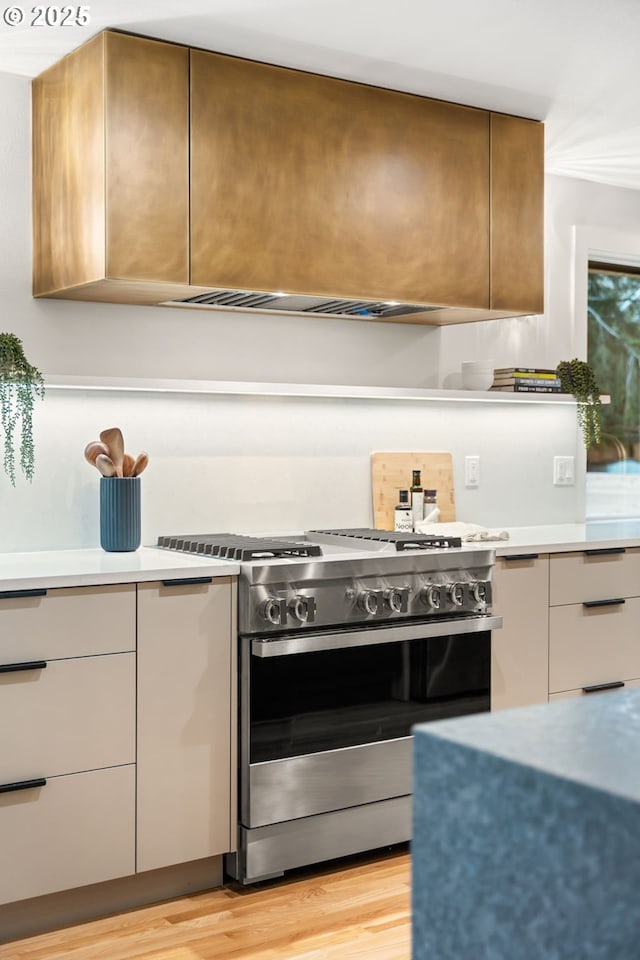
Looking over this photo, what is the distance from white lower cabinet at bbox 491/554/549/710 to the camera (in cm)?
344

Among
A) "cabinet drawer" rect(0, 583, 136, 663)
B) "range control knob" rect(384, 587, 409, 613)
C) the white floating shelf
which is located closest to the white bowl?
the white floating shelf

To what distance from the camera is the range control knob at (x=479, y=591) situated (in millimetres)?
3291

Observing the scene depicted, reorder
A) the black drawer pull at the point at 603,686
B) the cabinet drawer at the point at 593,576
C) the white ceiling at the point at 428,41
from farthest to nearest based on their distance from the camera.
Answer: the black drawer pull at the point at 603,686, the cabinet drawer at the point at 593,576, the white ceiling at the point at 428,41

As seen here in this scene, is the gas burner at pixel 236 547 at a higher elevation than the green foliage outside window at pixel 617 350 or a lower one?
lower

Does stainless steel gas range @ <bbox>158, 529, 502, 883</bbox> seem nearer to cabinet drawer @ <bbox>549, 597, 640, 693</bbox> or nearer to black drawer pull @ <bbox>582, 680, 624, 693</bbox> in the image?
cabinet drawer @ <bbox>549, 597, 640, 693</bbox>

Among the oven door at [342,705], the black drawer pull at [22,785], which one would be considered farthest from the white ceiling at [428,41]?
the black drawer pull at [22,785]

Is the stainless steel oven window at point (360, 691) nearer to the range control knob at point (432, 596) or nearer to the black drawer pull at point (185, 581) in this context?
the range control knob at point (432, 596)

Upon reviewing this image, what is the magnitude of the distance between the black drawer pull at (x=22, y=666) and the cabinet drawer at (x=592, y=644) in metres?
1.73

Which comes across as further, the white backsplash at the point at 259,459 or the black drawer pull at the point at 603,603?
the black drawer pull at the point at 603,603

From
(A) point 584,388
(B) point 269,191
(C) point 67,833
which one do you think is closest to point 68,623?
(C) point 67,833

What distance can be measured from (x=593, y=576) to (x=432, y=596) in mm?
773

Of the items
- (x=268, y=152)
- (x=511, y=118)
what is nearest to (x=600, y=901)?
(x=268, y=152)

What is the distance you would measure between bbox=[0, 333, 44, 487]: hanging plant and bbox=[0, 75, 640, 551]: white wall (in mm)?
122

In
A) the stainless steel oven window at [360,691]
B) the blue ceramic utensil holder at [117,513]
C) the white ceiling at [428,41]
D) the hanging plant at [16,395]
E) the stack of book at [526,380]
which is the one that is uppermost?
the white ceiling at [428,41]
